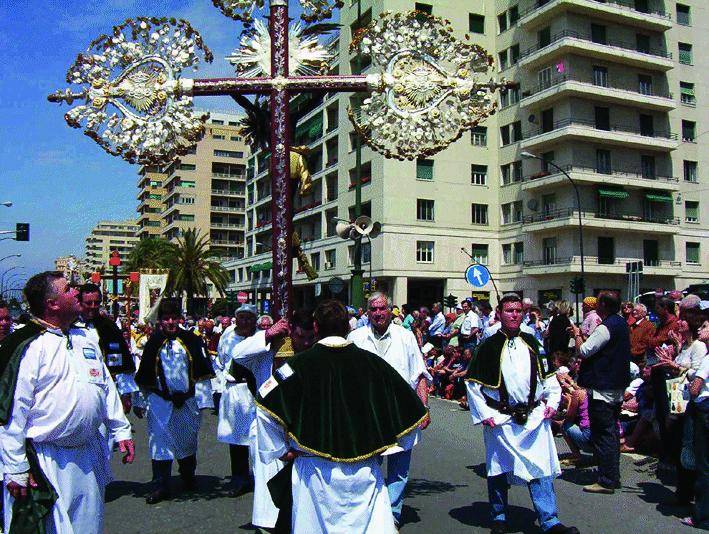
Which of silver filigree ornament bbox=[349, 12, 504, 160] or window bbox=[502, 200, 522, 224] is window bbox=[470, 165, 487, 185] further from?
silver filigree ornament bbox=[349, 12, 504, 160]

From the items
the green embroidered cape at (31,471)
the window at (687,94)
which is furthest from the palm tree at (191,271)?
the green embroidered cape at (31,471)

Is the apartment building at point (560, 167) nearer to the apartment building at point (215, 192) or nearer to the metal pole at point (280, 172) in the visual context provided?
the metal pole at point (280, 172)

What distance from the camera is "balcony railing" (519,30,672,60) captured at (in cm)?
Answer: 3931

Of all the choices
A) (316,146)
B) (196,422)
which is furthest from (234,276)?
(196,422)

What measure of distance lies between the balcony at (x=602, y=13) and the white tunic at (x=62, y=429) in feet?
130

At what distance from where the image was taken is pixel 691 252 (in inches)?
1721

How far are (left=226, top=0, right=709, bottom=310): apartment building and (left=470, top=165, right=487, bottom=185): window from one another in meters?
0.11

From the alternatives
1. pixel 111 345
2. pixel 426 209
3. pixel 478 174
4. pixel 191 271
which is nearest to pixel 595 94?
pixel 478 174

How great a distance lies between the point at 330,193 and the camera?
1884 inches

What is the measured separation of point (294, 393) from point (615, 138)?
39.7m

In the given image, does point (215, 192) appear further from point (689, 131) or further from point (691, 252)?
point (691, 252)

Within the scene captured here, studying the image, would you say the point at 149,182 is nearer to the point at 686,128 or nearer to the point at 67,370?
the point at 686,128

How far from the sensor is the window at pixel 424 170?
41.0 meters

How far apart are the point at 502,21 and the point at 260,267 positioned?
2838 cm
